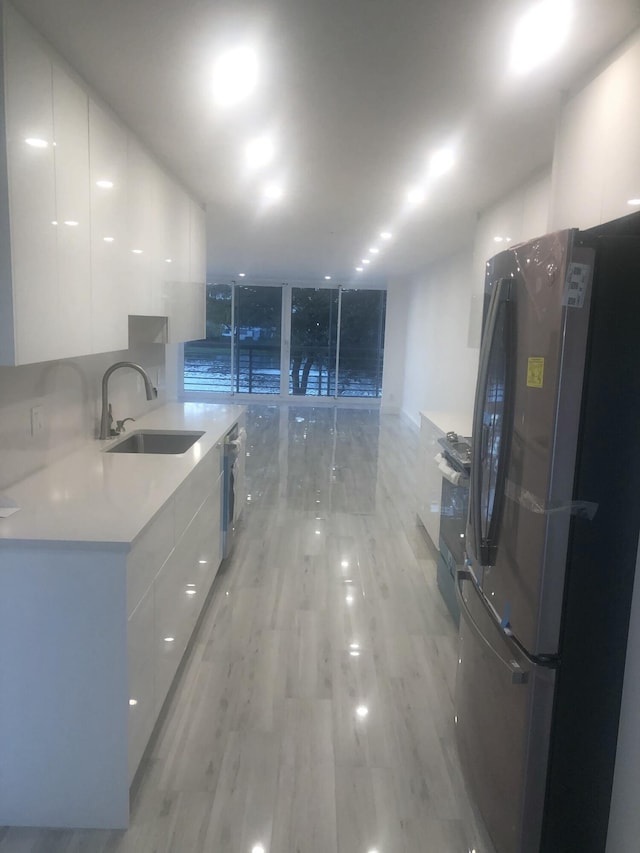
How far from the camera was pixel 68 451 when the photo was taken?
2.96 metres

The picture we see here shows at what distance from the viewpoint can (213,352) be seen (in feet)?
40.7

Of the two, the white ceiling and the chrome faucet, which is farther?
the chrome faucet

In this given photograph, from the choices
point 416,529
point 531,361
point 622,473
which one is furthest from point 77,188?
point 416,529

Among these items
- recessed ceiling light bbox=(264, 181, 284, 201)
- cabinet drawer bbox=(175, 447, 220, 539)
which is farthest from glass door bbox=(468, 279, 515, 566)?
recessed ceiling light bbox=(264, 181, 284, 201)

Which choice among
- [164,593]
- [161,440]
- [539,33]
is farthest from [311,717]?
[539,33]

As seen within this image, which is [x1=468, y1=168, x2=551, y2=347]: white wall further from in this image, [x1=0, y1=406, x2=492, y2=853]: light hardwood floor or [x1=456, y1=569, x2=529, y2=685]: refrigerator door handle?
[x1=0, y1=406, x2=492, y2=853]: light hardwood floor

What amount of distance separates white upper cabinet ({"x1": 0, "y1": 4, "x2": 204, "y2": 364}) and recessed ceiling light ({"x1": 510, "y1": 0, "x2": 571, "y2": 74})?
4.76ft

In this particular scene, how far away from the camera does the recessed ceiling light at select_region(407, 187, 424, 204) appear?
380 centimetres

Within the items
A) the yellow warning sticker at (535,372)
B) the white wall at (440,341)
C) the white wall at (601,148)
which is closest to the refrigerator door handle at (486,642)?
the yellow warning sticker at (535,372)

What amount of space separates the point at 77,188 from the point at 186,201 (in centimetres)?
193

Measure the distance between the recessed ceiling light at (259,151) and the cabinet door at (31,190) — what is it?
1.11m

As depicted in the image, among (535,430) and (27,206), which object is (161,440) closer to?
(27,206)

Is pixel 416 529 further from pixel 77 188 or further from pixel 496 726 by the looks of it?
pixel 77 188

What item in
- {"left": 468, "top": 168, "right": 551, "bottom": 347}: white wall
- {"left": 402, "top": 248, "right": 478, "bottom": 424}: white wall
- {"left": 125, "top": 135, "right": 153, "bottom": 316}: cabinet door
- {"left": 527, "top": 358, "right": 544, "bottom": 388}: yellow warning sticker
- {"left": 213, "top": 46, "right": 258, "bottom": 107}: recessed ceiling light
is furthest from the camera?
{"left": 402, "top": 248, "right": 478, "bottom": 424}: white wall
